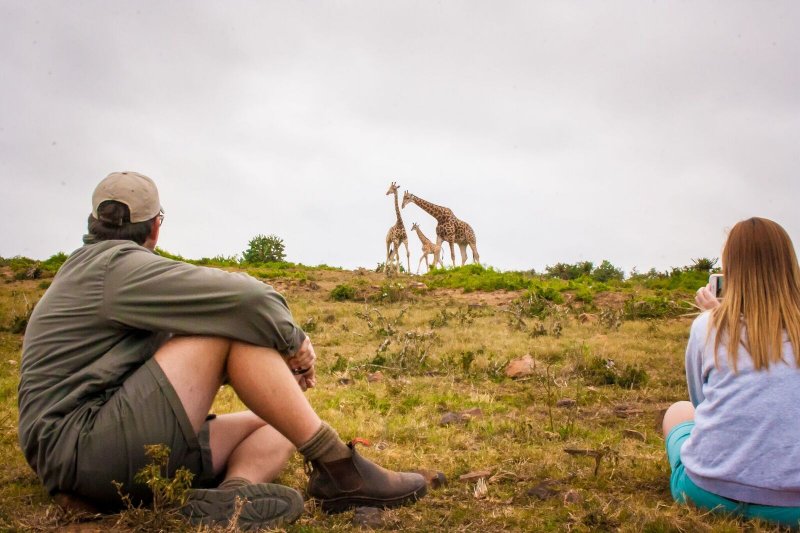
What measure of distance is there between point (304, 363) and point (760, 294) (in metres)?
1.84

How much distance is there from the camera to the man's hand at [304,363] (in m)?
3.10

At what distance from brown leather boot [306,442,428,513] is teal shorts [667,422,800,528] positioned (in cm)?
119

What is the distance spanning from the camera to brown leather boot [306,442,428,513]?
3100 mm

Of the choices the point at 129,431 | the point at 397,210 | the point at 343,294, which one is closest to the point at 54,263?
the point at 343,294

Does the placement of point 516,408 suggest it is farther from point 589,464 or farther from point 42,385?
point 42,385

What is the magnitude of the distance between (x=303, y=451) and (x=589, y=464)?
5.89 ft

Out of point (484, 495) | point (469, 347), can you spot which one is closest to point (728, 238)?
point (484, 495)

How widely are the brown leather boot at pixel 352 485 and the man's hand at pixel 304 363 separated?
0.37 meters

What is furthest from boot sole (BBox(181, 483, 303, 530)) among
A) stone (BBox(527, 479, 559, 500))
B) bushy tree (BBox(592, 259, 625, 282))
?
bushy tree (BBox(592, 259, 625, 282))

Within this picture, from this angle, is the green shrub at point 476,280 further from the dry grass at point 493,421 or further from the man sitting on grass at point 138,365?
the man sitting on grass at point 138,365

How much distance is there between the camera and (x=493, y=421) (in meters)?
5.05

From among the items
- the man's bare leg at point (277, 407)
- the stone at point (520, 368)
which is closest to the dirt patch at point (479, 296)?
the stone at point (520, 368)

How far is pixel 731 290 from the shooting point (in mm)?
2887

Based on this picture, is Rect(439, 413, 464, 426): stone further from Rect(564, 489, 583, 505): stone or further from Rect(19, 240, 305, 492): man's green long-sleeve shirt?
Rect(19, 240, 305, 492): man's green long-sleeve shirt
